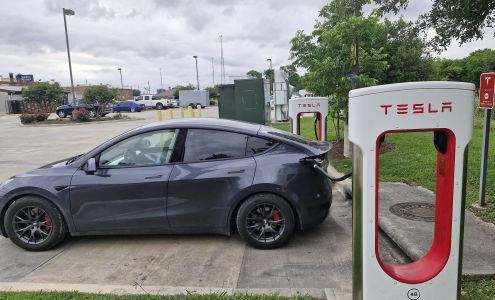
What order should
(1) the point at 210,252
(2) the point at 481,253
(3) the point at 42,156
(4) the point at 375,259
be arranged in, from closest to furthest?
1. (4) the point at 375,259
2. (2) the point at 481,253
3. (1) the point at 210,252
4. (3) the point at 42,156

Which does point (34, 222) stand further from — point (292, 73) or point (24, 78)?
point (24, 78)

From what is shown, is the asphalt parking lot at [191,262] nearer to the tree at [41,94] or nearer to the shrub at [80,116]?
the shrub at [80,116]

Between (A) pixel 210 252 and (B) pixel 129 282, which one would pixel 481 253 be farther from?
(B) pixel 129 282

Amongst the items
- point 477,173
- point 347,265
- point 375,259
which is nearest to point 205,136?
point 347,265

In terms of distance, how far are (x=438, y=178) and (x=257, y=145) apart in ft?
7.07

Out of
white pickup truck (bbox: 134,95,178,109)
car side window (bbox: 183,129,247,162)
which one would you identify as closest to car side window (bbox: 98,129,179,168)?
car side window (bbox: 183,129,247,162)

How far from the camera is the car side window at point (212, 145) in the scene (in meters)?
4.53

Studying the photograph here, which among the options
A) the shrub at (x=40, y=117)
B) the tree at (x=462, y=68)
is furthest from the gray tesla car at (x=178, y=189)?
the tree at (x=462, y=68)

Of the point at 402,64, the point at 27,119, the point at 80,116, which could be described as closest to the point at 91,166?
the point at 402,64

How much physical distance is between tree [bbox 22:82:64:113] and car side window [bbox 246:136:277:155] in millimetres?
42032

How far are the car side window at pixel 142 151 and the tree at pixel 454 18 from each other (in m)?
3.13

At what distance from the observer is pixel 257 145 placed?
14.9 ft

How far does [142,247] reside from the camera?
4586mm

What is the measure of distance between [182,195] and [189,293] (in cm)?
127
